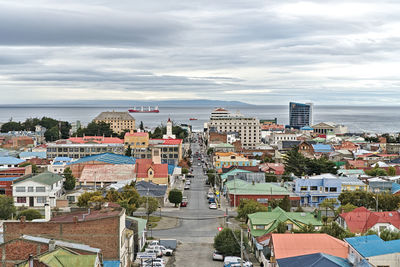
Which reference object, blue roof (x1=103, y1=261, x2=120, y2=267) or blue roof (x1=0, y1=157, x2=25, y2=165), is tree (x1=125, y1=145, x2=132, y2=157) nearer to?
blue roof (x1=0, y1=157, x2=25, y2=165)

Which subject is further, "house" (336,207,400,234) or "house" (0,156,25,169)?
"house" (0,156,25,169)

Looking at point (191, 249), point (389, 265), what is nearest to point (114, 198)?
point (191, 249)

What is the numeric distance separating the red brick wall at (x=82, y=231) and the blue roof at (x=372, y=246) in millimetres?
12300

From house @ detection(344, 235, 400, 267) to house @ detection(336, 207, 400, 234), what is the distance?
12.1 m

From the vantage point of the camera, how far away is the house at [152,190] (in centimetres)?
5627

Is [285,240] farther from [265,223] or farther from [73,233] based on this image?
[73,233]

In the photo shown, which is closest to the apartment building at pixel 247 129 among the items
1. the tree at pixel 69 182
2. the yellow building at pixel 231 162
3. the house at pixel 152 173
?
the yellow building at pixel 231 162

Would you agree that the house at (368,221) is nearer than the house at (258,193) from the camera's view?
Yes

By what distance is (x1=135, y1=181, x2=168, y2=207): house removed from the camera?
56266mm

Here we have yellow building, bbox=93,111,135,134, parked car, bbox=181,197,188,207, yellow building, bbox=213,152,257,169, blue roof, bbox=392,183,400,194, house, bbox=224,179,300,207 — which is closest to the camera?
house, bbox=224,179,300,207

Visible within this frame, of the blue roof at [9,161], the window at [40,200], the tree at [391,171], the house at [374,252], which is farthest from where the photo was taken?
the blue roof at [9,161]

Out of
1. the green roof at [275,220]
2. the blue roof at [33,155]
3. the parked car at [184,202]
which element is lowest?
the parked car at [184,202]

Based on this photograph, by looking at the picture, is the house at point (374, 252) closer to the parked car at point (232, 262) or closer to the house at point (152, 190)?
the parked car at point (232, 262)

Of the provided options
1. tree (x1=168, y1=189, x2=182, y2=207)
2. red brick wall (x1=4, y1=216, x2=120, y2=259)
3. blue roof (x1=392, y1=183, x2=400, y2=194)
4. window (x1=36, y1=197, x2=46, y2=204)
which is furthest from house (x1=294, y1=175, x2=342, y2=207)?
red brick wall (x1=4, y1=216, x2=120, y2=259)
